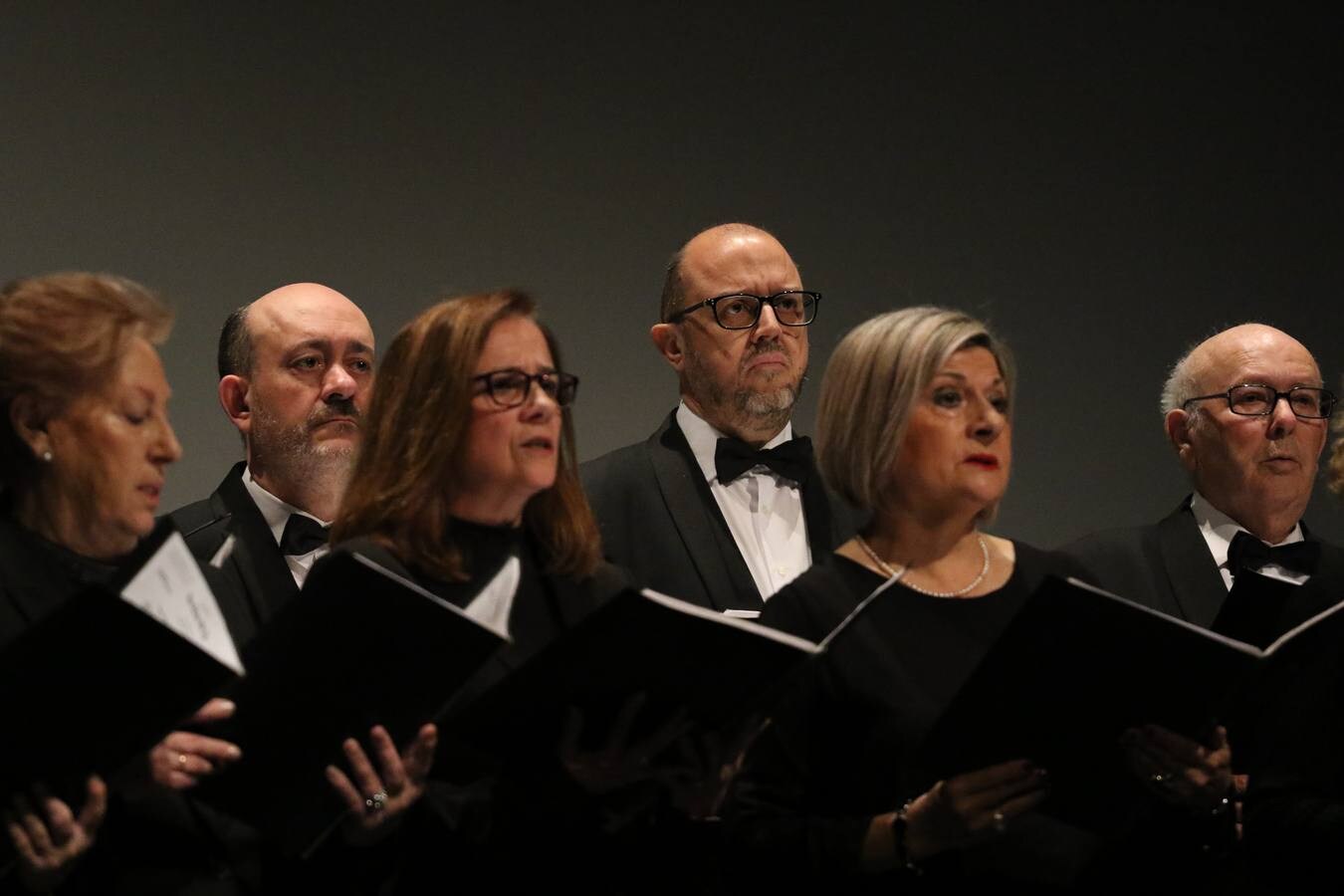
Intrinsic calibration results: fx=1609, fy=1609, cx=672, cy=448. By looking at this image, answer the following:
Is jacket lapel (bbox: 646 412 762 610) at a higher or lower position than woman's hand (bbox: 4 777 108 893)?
lower

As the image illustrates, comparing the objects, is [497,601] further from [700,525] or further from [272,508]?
[272,508]

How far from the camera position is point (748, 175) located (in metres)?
5.14

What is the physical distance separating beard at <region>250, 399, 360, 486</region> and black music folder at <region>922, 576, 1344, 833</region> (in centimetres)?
190

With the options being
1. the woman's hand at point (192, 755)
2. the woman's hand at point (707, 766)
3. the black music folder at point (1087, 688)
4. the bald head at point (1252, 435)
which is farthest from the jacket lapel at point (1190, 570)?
the woman's hand at point (192, 755)

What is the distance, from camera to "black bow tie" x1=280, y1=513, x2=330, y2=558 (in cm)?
360

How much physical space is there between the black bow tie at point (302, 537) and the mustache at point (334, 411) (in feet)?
1.09

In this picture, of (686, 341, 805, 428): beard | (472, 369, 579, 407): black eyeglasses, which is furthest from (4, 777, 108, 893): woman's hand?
(686, 341, 805, 428): beard

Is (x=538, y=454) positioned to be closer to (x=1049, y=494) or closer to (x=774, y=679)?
(x=774, y=679)

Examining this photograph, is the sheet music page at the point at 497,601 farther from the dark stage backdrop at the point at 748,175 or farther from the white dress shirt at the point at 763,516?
the dark stage backdrop at the point at 748,175

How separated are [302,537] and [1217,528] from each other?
2148 millimetres

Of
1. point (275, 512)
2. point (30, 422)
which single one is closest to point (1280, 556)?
point (275, 512)

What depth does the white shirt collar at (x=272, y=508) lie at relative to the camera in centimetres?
375

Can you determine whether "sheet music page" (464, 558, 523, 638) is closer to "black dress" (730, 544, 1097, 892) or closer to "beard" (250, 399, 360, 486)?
"black dress" (730, 544, 1097, 892)

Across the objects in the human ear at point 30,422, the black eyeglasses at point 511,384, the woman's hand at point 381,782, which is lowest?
the woman's hand at point 381,782
